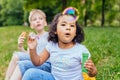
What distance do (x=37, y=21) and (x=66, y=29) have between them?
1518 mm

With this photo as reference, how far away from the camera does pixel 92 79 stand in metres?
5.43

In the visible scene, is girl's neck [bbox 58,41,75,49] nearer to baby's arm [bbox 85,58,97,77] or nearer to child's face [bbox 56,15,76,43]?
→ child's face [bbox 56,15,76,43]

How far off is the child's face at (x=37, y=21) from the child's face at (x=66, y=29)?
1.31 m

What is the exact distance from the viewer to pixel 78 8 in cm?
4278

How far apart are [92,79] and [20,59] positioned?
1.61 metres

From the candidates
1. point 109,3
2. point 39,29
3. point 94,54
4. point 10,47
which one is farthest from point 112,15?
point 39,29

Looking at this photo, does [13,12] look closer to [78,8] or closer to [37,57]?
[78,8]

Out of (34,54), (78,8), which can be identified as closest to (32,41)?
(34,54)

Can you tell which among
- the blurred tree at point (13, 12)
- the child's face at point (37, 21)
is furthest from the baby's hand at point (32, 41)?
the blurred tree at point (13, 12)

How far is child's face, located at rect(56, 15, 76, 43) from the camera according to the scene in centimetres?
538

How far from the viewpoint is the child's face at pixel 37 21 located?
681 centimetres

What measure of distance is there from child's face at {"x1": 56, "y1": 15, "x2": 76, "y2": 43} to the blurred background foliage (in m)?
30.3

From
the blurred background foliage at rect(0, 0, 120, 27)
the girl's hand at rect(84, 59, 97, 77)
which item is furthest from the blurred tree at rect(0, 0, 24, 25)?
the girl's hand at rect(84, 59, 97, 77)

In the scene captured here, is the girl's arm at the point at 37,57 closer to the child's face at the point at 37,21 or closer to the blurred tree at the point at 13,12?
the child's face at the point at 37,21
